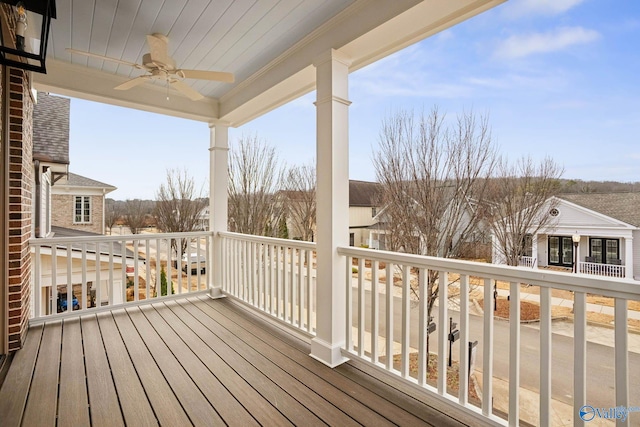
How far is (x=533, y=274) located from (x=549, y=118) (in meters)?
1.50

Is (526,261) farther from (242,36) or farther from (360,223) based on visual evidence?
(242,36)

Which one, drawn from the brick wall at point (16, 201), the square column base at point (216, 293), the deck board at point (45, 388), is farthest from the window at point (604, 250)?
the brick wall at point (16, 201)

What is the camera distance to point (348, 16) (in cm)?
230

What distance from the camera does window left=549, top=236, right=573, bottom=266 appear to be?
6.14 ft

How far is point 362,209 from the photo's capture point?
149 inches

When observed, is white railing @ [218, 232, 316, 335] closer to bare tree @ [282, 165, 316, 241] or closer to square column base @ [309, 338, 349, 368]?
square column base @ [309, 338, 349, 368]

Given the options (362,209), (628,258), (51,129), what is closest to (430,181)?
(362,209)

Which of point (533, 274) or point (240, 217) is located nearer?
point (533, 274)

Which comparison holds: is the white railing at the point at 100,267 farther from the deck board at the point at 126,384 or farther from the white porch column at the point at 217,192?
the deck board at the point at 126,384

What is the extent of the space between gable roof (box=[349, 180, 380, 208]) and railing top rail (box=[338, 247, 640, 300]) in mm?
1415

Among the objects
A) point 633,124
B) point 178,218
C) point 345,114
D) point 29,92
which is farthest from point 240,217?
point 633,124

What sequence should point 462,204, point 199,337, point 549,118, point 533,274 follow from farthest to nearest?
point 462,204 → point 199,337 → point 549,118 → point 533,274

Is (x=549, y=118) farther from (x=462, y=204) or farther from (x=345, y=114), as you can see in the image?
(x=462, y=204)

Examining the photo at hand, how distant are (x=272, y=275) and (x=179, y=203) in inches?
149
